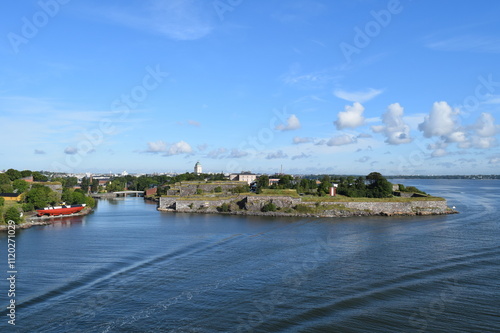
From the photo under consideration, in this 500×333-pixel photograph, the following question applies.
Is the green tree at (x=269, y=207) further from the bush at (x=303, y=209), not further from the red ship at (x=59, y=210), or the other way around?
the red ship at (x=59, y=210)

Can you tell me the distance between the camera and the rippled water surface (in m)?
7.50

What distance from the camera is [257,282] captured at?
9906 mm

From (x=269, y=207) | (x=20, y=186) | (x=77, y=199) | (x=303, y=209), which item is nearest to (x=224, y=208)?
(x=269, y=207)

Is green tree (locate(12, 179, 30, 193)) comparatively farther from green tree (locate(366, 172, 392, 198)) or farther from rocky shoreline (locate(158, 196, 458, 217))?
green tree (locate(366, 172, 392, 198))

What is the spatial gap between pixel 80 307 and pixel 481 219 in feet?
73.6

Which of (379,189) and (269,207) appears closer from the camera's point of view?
(269,207)

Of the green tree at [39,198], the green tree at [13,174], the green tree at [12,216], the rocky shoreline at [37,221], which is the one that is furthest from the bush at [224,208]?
the green tree at [13,174]

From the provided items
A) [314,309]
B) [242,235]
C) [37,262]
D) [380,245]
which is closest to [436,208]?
[380,245]

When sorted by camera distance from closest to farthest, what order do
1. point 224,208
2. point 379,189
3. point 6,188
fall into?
point 224,208 → point 6,188 → point 379,189

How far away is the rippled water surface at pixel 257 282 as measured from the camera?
7.50 metres

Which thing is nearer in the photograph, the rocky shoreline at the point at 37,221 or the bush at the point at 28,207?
the rocky shoreline at the point at 37,221

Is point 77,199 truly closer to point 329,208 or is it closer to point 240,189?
point 240,189

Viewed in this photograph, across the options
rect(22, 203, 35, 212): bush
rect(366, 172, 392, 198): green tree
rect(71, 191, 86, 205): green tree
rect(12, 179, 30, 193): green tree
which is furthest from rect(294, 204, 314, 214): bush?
rect(12, 179, 30, 193): green tree

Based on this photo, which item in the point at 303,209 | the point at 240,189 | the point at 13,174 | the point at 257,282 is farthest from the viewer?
the point at 13,174
